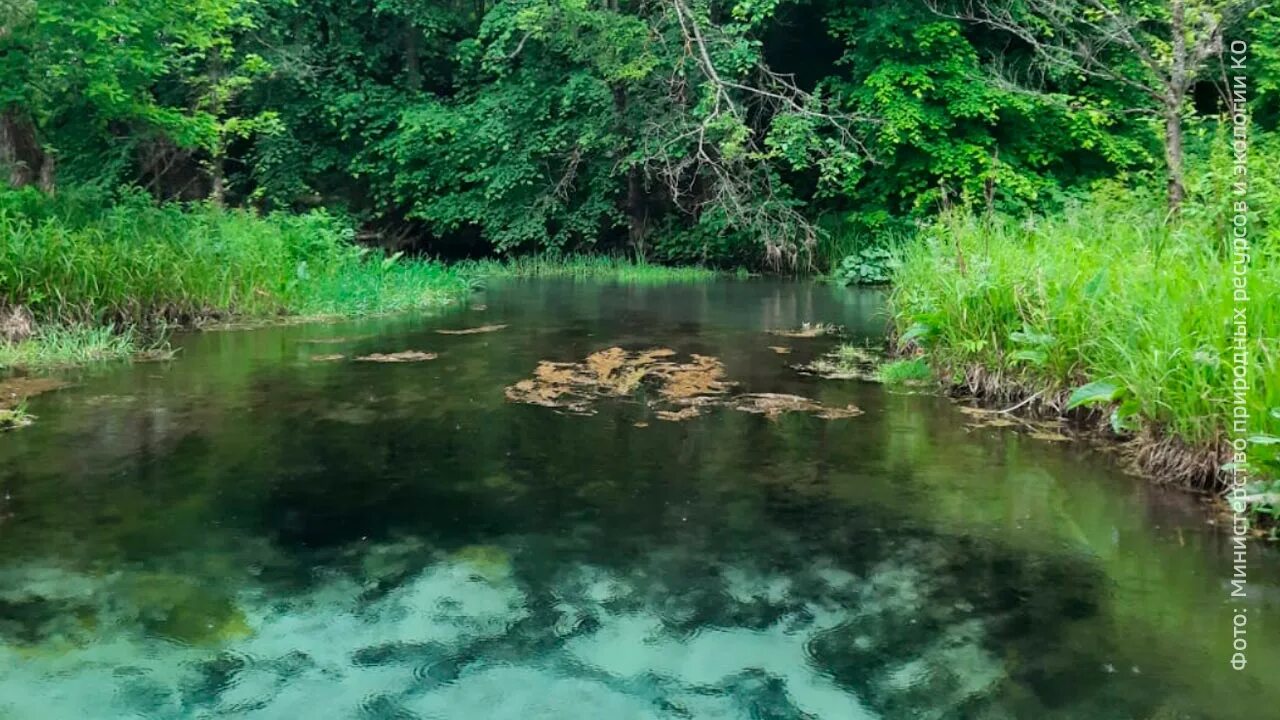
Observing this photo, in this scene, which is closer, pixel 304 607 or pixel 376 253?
pixel 304 607

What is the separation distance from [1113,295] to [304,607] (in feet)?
13.6

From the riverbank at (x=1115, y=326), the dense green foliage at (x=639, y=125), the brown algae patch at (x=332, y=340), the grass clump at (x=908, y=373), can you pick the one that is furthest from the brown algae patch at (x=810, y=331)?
the dense green foliage at (x=639, y=125)

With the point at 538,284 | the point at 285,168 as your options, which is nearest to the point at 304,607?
the point at 538,284

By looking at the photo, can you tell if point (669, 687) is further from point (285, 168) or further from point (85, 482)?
point (285, 168)

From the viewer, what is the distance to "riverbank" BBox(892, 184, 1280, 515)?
420 centimetres

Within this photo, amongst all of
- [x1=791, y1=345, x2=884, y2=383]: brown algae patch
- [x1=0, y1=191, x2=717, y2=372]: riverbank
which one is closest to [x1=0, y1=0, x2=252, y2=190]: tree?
[x1=0, y1=191, x2=717, y2=372]: riverbank

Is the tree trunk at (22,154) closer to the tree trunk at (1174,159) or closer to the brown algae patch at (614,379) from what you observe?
the brown algae patch at (614,379)

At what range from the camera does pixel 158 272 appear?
28.7 feet

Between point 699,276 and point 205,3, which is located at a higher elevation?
point 205,3

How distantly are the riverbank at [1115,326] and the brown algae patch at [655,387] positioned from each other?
951 mm

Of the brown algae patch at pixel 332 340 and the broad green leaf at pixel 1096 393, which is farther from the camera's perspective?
the brown algae patch at pixel 332 340

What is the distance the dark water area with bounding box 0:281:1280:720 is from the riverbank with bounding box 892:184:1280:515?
1.07ft

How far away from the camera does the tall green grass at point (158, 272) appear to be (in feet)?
25.5

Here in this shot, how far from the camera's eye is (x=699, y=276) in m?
15.4
